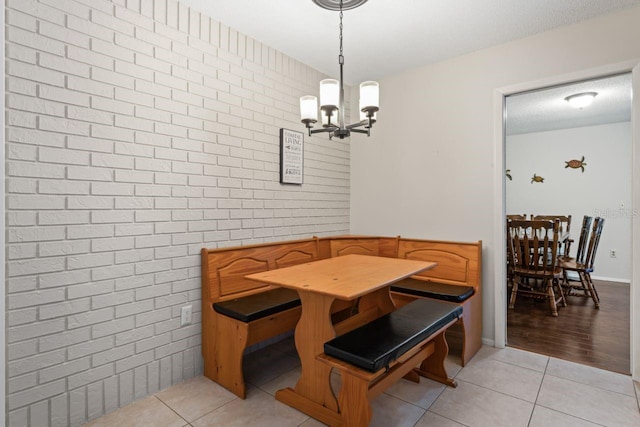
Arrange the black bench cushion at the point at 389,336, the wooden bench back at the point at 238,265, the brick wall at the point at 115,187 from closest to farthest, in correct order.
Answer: the black bench cushion at the point at 389,336, the brick wall at the point at 115,187, the wooden bench back at the point at 238,265

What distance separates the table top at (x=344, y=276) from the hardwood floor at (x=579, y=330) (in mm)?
1532

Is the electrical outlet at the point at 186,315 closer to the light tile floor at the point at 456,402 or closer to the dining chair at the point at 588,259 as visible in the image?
the light tile floor at the point at 456,402

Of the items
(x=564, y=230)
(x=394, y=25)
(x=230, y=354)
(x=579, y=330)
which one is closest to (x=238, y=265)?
(x=230, y=354)

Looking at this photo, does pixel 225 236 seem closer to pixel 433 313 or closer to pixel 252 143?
pixel 252 143

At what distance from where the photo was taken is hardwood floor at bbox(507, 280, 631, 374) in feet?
8.20

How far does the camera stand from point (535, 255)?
354 centimetres

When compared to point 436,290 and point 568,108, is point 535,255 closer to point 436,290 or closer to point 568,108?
point 436,290

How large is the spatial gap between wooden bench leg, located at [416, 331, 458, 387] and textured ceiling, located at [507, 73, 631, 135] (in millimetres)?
2422

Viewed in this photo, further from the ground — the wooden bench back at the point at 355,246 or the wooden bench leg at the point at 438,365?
the wooden bench back at the point at 355,246

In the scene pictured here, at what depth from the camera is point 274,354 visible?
260cm

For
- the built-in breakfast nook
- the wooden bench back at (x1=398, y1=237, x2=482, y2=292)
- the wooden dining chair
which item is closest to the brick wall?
the built-in breakfast nook

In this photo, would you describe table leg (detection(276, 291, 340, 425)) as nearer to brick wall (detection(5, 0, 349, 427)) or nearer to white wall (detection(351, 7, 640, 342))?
brick wall (detection(5, 0, 349, 427))

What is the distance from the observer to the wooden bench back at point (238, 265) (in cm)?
224

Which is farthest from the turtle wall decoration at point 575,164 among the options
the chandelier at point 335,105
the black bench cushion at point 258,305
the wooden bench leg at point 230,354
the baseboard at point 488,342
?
the wooden bench leg at point 230,354
